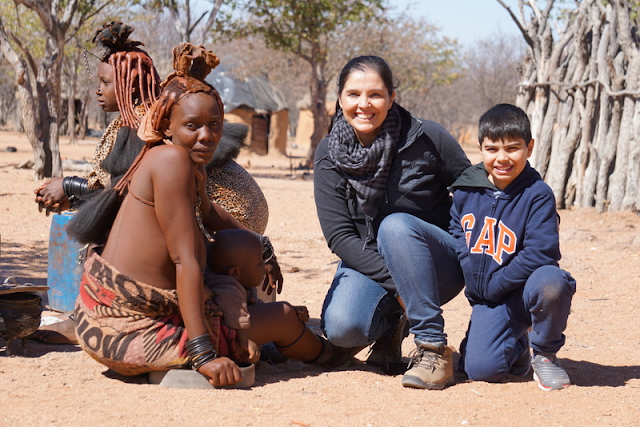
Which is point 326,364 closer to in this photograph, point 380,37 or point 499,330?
point 499,330

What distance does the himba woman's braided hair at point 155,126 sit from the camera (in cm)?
283

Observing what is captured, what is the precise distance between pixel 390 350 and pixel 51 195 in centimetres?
195

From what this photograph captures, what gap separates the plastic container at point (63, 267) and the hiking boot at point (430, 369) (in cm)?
214

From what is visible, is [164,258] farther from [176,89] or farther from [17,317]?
[17,317]

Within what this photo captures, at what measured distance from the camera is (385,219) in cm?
322

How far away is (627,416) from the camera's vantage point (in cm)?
264

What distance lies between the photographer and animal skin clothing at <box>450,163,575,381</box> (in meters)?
2.95

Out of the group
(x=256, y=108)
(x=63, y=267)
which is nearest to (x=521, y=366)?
(x=63, y=267)

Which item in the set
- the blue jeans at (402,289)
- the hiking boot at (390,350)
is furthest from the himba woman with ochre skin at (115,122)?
the hiking boot at (390,350)

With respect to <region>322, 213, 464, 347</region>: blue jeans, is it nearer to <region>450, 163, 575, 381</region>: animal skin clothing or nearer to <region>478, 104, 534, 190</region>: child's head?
<region>450, 163, 575, 381</region>: animal skin clothing

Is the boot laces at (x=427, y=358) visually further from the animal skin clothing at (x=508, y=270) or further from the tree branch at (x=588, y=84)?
the tree branch at (x=588, y=84)

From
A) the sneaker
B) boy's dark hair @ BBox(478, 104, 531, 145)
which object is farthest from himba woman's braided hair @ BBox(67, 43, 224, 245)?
the sneaker

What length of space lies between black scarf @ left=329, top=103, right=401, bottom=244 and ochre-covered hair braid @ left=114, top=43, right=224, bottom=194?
63 centimetres

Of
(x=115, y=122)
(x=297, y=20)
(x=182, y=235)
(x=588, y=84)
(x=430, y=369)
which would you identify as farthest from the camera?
(x=297, y=20)
